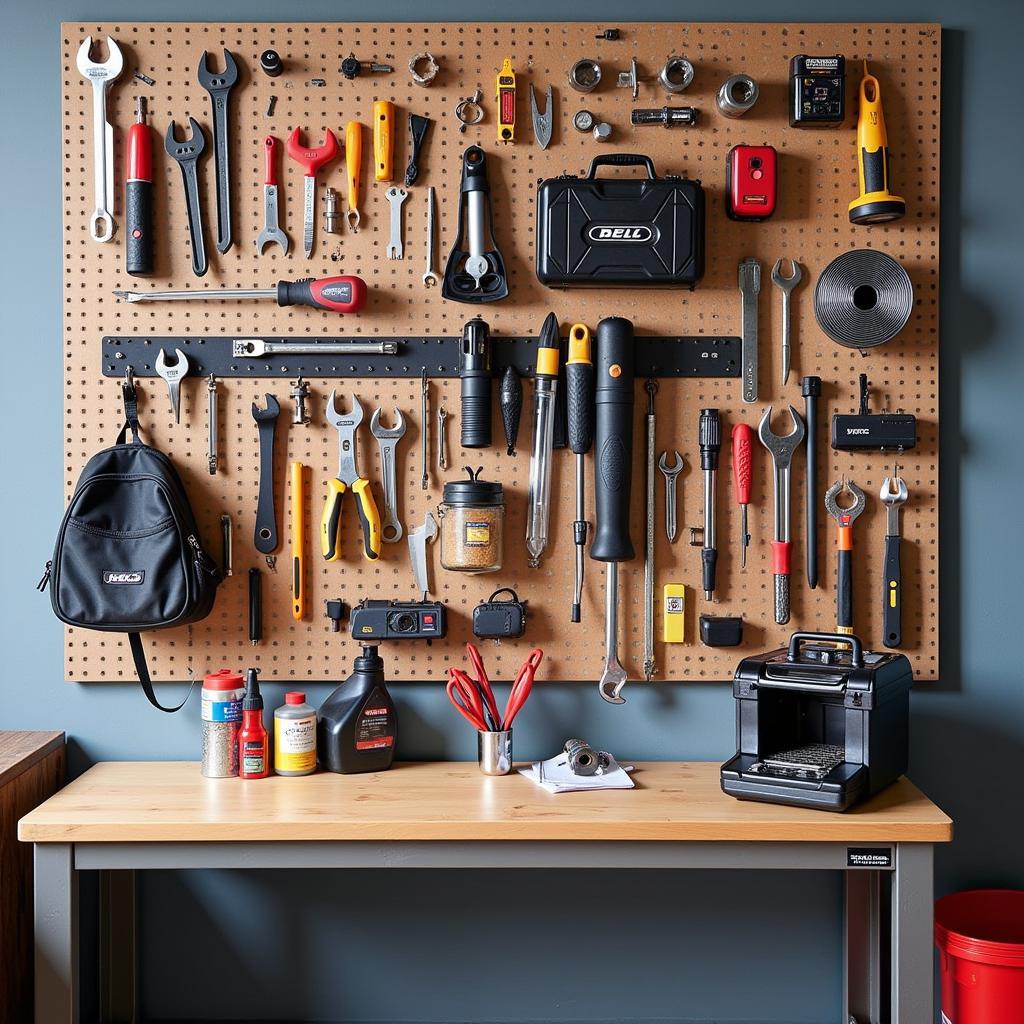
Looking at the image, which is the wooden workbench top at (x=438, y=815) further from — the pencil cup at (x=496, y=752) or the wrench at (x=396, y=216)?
the wrench at (x=396, y=216)

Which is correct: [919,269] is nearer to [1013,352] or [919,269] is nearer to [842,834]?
[1013,352]

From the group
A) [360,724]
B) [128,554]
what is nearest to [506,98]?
[128,554]

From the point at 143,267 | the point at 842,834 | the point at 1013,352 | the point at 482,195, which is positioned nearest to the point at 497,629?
the point at 842,834

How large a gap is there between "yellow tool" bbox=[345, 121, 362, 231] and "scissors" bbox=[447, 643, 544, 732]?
3.30ft

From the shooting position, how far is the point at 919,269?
2.08 meters

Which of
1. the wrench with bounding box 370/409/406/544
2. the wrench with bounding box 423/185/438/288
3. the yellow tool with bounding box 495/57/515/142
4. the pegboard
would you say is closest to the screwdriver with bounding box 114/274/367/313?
the pegboard

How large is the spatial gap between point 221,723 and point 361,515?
517 mm

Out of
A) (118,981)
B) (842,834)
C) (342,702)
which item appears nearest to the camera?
(842,834)

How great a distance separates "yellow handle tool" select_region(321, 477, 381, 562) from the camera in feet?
6.73

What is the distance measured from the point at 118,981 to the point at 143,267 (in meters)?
1.56

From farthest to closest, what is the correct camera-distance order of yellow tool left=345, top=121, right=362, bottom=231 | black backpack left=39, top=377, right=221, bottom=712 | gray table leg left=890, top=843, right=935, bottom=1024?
yellow tool left=345, top=121, right=362, bottom=231 → black backpack left=39, top=377, right=221, bottom=712 → gray table leg left=890, top=843, right=935, bottom=1024

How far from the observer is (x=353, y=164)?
205cm

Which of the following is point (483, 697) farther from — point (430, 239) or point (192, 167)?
point (192, 167)

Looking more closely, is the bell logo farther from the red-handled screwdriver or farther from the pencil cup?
the pencil cup
